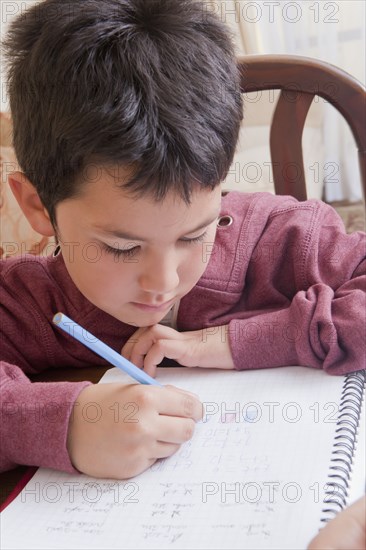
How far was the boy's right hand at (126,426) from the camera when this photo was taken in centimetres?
67

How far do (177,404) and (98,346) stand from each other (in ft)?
0.30

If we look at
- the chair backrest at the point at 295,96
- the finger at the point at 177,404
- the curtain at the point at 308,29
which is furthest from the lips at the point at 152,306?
the curtain at the point at 308,29

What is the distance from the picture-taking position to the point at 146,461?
67 centimetres

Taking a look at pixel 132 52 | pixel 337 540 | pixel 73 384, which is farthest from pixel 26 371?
pixel 337 540

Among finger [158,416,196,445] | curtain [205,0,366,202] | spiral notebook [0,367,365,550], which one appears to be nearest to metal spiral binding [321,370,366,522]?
spiral notebook [0,367,365,550]

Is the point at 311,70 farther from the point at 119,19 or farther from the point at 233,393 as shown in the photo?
the point at 233,393

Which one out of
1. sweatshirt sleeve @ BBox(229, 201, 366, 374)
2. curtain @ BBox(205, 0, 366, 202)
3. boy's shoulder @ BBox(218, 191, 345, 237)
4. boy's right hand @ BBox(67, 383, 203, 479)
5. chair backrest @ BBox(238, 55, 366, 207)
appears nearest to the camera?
boy's right hand @ BBox(67, 383, 203, 479)

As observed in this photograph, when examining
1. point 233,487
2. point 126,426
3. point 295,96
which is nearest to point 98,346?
point 126,426

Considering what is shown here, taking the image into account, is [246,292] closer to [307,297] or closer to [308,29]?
[307,297]

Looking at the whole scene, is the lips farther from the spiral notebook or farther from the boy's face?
the spiral notebook

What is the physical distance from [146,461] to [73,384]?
0.37ft

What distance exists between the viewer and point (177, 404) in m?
0.72

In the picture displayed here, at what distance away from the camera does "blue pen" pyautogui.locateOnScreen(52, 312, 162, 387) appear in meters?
0.70

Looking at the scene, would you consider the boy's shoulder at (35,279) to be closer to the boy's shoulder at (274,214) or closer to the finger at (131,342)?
the finger at (131,342)
